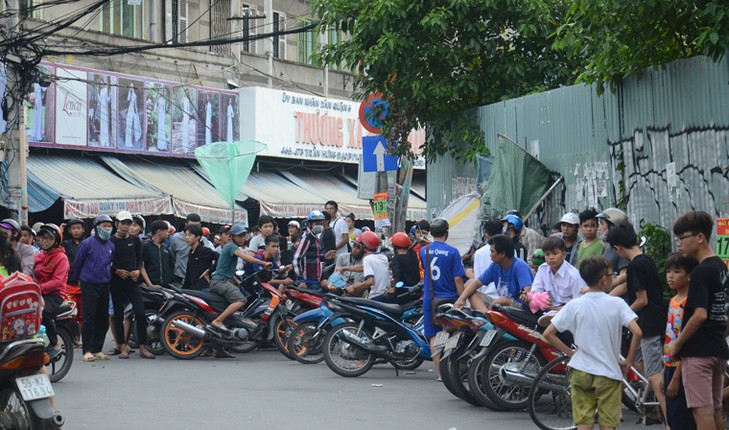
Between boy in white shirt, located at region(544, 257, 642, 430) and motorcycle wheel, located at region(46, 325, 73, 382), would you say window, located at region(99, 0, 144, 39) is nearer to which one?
motorcycle wheel, located at region(46, 325, 73, 382)

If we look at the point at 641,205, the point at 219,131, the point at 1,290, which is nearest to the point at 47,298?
the point at 1,290

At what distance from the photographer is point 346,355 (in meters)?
12.8

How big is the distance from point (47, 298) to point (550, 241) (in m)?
5.67

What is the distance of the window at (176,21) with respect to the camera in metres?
29.4

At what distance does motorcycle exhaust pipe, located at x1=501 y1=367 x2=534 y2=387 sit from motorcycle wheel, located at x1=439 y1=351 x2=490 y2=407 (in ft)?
1.92

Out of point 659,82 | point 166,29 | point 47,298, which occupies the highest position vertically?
point 166,29

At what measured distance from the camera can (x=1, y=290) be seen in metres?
7.35

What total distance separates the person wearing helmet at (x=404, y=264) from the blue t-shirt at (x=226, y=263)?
2.45m

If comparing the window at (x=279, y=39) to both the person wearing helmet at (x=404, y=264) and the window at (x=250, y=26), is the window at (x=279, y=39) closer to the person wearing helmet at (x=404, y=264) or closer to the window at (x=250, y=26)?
the window at (x=250, y=26)

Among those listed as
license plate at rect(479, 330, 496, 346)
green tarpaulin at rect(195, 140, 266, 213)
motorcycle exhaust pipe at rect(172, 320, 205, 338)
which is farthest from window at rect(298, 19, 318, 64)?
license plate at rect(479, 330, 496, 346)

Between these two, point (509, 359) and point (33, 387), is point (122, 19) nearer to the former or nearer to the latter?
point (509, 359)

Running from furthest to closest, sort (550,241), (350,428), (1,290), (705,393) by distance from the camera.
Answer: (550,241) < (350,428) < (1,290) < (705,393)

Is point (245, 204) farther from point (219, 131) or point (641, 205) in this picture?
point (641, 205)

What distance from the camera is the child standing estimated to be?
6.99 m
